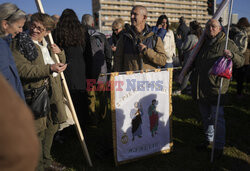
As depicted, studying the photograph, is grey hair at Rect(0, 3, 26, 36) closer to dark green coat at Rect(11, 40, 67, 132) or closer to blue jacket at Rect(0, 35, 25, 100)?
dark green coat at Rect(11, 40, 67, 132)

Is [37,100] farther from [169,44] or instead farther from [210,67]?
[169,44]

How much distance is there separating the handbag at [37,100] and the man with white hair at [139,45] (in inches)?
56.6

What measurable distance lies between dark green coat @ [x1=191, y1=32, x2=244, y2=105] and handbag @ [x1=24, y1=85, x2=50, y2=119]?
2.32m

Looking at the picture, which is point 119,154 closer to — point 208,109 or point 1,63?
point 208,109

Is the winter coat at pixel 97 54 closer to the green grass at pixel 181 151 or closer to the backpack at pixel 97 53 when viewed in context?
the backpack at pixel 97 53

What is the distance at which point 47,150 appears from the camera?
2.88 metres

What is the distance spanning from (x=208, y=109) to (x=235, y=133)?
1162 millimetres

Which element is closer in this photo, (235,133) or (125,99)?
(125,99)

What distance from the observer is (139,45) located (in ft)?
9.97

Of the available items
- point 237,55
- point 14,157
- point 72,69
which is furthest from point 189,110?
point 14,157

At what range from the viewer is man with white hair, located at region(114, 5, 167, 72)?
124 inches

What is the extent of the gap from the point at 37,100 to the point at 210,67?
2474 mm

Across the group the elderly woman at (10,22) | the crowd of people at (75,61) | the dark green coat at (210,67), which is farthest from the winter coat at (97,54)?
the dark green coat at (210,67)

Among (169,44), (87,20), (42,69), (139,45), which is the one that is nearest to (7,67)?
(42,69)
